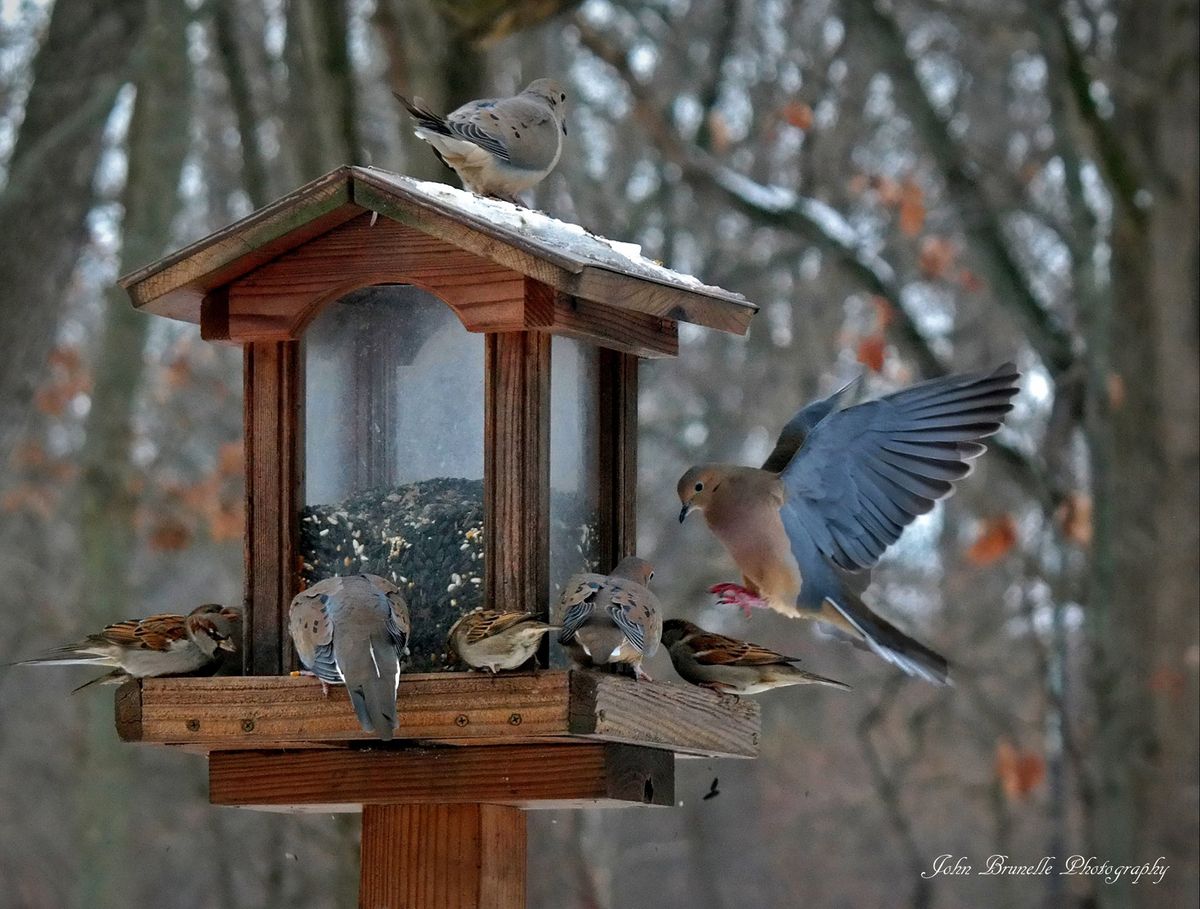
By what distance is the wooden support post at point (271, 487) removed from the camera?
4031mm

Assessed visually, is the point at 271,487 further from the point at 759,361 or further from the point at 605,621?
the point at 759,361

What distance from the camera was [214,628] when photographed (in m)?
3.97

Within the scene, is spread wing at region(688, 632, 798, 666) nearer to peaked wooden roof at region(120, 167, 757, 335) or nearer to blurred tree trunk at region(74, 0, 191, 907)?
peaked wooden roof at region(120, 167, 757, 335)

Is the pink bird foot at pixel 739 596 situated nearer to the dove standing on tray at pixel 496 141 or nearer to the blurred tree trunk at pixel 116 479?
the dove standing on tray at pixel 496 141

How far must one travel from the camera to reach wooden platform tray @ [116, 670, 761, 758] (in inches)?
138

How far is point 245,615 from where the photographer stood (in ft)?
13.3

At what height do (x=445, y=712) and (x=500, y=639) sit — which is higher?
(x=500, y=639)

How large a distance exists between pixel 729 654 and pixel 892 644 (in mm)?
397

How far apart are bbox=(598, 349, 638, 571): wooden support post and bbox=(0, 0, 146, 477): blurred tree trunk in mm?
3332

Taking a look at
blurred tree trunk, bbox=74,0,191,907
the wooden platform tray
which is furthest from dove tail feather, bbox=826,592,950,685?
blurred tree trunk, bbox=74,0,191,907

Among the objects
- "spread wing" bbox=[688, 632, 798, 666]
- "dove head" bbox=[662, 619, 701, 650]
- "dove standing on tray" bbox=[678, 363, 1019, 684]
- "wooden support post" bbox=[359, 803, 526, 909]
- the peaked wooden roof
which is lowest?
"wooden support post" bbox=[359, 803, 526, 909]

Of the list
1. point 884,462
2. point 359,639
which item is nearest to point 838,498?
point 884,462

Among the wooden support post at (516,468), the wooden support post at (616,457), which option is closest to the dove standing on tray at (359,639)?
the wooden support post at (516,468)

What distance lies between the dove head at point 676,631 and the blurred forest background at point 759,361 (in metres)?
0.65
